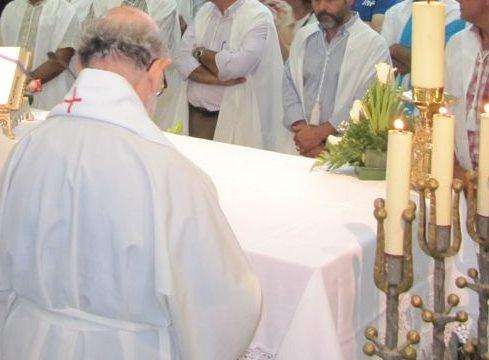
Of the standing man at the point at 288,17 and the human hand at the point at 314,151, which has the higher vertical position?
the standing man at the point at 288,17

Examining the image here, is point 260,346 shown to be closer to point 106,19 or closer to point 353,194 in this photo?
point 353,194

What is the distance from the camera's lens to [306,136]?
16.2 feet

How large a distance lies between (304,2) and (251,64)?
0.78 m

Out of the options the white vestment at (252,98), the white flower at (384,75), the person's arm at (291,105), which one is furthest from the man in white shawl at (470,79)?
the white vestment at (252,98)

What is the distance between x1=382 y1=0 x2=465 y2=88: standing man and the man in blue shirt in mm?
349

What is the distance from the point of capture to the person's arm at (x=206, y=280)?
210 centimetres

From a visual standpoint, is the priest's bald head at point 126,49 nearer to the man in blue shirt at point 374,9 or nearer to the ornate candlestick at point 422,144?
the ornate candlestick at point 422,144

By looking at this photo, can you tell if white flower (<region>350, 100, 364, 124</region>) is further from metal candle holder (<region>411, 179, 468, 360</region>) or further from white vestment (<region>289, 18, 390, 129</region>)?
white vestment (<region>289, 18, 390, 129</region>)

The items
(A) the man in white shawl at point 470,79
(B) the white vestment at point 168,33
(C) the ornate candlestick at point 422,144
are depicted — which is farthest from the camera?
(B) the white vestment at point 168,33

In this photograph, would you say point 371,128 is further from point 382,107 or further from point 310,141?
point 310,141

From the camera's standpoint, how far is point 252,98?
6.05m

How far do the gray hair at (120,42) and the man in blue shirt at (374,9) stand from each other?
3978 millimetres

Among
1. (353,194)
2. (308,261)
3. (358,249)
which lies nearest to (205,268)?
(308,261)

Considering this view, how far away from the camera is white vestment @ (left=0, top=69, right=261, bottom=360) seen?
209 centimetres
